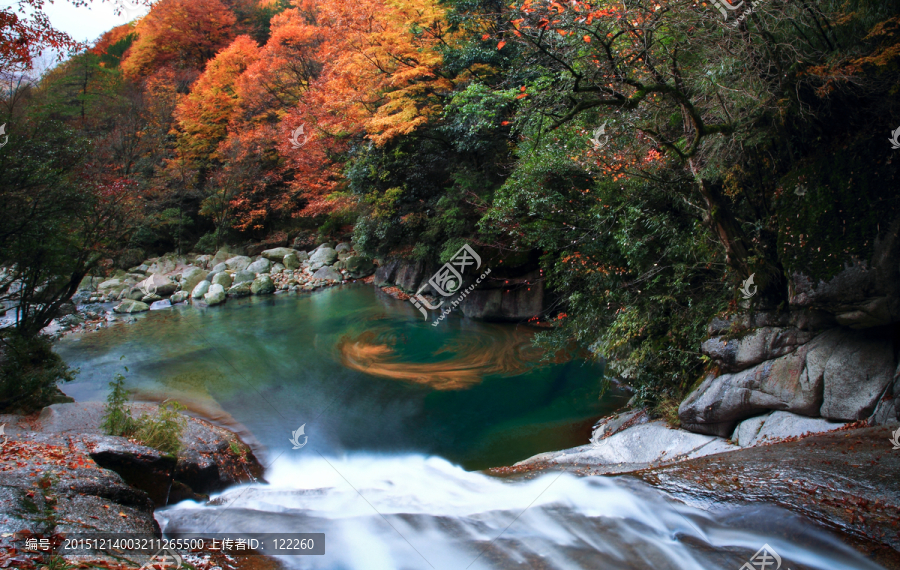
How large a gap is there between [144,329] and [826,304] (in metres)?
16.7

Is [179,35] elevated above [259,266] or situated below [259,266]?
above

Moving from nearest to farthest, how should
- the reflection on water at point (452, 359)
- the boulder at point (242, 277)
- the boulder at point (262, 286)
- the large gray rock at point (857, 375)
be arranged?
1. the large gray rock at point (857, 375)
2. the reflection on water at point (452, 359)
3. the boulder at point (262, 286)
4. the boulder at point (242, 277)

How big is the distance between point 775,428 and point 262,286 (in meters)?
18.5

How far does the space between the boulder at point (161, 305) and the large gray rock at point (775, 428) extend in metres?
18.9

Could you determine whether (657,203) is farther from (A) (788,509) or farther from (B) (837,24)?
(A) (788,509)

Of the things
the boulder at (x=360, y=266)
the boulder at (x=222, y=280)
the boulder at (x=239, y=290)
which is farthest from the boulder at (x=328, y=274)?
the boulder at (x=222, y=280)

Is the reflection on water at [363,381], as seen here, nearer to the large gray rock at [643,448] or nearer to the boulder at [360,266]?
the large gray rock at [643,448]

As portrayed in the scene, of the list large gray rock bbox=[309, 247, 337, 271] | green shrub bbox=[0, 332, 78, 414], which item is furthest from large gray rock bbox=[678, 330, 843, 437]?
large gray rock bbox=[309, 247, 337, 271]

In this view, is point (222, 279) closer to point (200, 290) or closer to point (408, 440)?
point (200, 290)

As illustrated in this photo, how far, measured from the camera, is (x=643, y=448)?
581 cm

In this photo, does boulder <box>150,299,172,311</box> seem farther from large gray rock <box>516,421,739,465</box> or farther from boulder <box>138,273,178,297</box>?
large gray rock <box>516,421,739,465</box>

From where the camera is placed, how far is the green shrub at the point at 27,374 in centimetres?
677

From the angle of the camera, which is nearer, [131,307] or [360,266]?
[131,307]

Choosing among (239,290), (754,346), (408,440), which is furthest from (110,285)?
(754,346)
